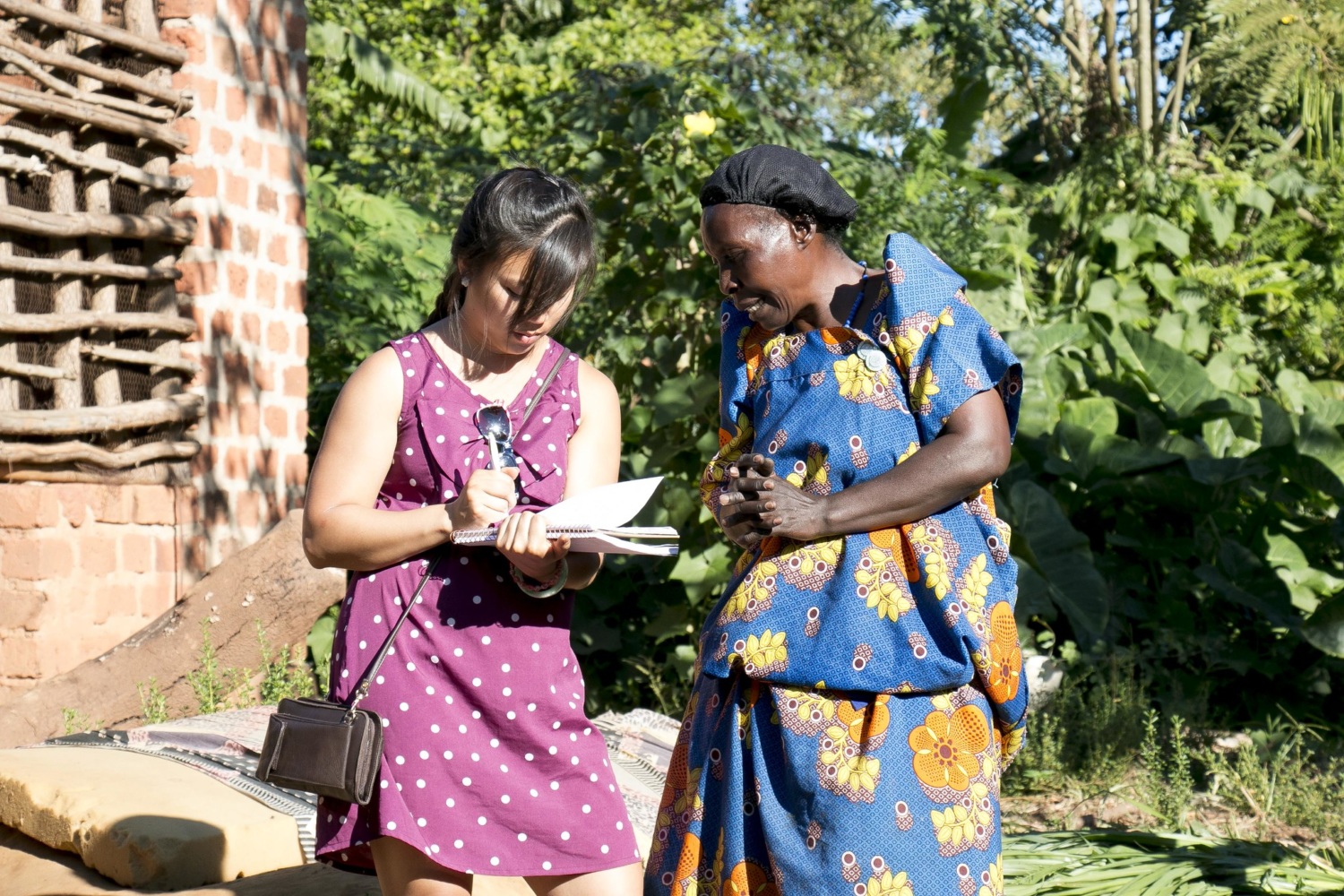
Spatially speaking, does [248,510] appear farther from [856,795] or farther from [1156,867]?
[856,795]

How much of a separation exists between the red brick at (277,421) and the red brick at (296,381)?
0.08 metres

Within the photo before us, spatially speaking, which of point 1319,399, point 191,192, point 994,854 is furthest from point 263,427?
point 1319,399

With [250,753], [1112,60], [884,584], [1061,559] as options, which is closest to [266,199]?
[250,753]

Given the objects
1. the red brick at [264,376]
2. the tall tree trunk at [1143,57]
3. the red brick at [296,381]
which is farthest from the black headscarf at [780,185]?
the tall tree trunk at [1143,57]

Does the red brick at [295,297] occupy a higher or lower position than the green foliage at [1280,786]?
higher

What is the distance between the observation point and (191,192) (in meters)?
5.23

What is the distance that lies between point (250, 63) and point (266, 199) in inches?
20.2

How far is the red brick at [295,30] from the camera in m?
5.63

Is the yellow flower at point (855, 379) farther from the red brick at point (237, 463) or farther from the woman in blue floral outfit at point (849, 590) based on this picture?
the red brick at point (237, 463)

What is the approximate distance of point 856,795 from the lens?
82.3 inches

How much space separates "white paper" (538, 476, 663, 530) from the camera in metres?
2.03

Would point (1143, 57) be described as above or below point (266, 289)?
above

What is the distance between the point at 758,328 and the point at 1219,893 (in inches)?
81.0

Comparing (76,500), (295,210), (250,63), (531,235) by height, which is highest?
(250,63)
